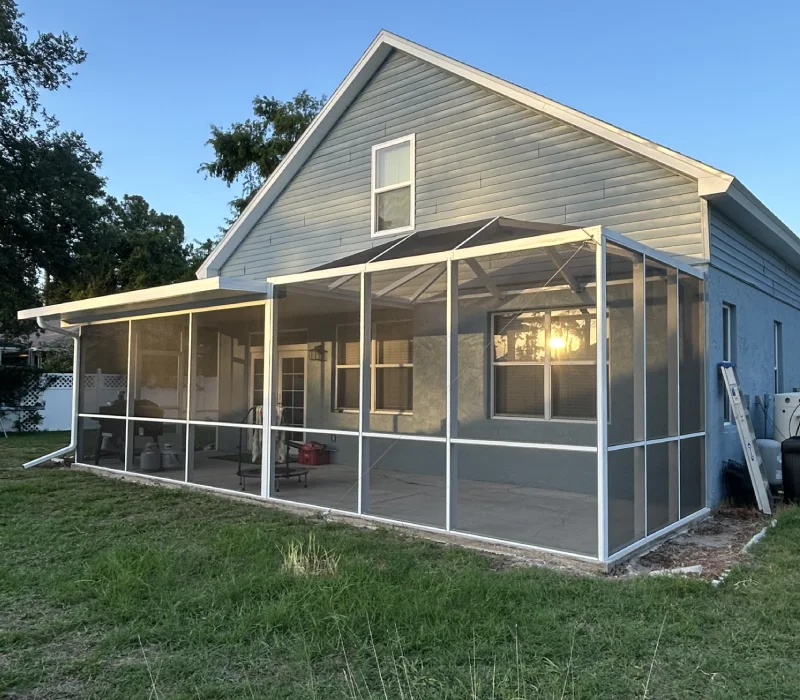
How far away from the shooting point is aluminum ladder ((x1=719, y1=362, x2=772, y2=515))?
23.0 ft

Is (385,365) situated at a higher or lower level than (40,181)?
lower

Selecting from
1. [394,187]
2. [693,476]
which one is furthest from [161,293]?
[693,476]

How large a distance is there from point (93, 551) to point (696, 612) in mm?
4717

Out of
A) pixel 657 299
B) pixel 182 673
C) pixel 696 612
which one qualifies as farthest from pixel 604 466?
→ pixel 182 673

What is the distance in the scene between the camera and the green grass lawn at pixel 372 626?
10.3 ft

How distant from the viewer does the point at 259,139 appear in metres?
22.6

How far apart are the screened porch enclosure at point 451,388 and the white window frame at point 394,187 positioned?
87 cm

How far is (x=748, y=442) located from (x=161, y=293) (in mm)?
7380

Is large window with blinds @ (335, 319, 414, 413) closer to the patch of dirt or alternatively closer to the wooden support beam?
the wooden support beam

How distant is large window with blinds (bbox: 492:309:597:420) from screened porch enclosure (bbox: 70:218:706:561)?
28 millimetres

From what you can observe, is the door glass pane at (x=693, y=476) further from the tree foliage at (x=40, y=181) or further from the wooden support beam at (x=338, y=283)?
the tree foliage at (x=40, y=181)

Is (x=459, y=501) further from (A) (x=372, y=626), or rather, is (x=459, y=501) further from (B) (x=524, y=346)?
(A) (x=372, y=626)

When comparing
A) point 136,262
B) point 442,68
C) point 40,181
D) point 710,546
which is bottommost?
→ point 710,546

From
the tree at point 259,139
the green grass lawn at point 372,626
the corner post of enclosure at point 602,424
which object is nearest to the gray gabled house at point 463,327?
the corner post of enclosure at point 602,424
